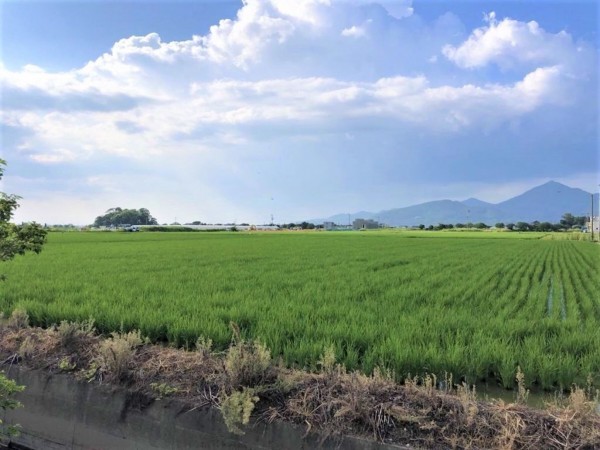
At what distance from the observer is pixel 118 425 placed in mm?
3533

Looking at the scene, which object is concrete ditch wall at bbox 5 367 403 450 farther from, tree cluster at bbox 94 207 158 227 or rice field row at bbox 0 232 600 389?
tree cluster at bbox 94 207 158 227

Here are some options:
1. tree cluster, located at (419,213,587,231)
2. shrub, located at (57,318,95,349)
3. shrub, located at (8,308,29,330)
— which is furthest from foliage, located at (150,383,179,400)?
tree cluster, located at (419,213,587,231)

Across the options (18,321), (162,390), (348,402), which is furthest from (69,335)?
(348,402)

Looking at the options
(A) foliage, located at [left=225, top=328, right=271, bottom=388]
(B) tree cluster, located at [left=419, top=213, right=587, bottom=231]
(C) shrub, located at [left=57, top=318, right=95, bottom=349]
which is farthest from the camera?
(B) tree cluster, located at [left=419, top=213, right=587, bottom=231]

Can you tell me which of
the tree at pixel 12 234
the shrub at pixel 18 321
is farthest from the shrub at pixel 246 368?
the shrub at pixel 18 321

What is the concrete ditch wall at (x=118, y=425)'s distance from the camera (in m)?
2.97

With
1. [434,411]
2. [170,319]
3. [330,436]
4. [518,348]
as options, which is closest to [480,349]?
[518,348]

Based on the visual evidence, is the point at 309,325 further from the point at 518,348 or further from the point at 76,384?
the point at 76,384

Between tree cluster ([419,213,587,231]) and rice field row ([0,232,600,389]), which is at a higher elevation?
tree cluster ([419,213,587,231])

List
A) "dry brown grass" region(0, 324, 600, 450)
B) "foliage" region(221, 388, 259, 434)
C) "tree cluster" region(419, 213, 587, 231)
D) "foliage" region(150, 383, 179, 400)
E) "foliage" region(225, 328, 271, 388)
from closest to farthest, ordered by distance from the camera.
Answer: "dry brown grass" region(0, 324, 600, 450), "foliage" region(221, 388, 259, 434), "foliage" region(225, 328, 271, 388), "foliage" region(150, 383, 179, 400), "tree cluster" region(419, 213, 587, 231)

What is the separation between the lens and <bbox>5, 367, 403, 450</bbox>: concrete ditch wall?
117 inches

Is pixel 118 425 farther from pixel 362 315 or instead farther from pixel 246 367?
pixel 362 315

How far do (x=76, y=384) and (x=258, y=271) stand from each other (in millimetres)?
9138

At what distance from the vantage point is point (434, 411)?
9.69ft
